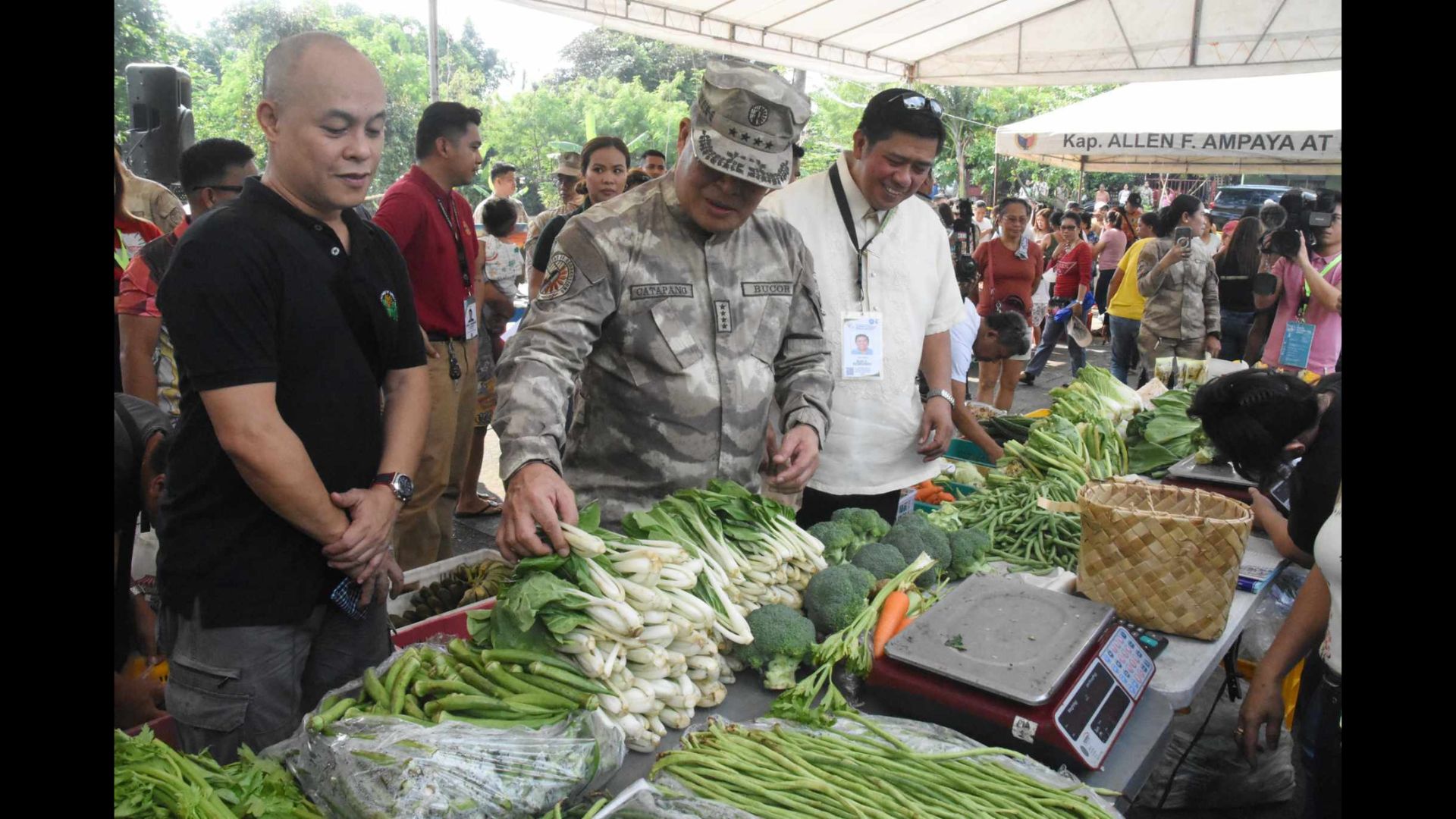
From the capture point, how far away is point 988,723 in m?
1.71

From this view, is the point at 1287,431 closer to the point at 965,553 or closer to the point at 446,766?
the point at 965,553

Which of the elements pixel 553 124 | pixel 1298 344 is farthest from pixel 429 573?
pixel 553 124

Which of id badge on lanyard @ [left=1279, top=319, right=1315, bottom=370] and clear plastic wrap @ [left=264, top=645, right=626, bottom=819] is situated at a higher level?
id badge on lanyard @ [left=1279, top=319, right=1315, bottom=370]

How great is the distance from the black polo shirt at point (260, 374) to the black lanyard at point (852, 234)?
1568mm

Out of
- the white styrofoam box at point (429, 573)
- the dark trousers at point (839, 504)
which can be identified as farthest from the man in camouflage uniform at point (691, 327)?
the white styrofoam box at point (429, 573)

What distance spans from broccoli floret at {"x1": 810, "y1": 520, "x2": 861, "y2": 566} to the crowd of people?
0.18 m

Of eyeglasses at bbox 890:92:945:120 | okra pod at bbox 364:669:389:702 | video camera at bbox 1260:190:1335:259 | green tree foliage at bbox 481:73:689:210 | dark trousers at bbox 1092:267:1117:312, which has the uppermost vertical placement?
→ green tree foliage at bbox 481:73:689:210

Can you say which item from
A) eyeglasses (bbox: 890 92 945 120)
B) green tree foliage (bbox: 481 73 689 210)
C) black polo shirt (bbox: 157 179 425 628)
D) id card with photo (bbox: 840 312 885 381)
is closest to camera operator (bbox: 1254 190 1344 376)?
id card with photo (bbox: 840 312 885 381)

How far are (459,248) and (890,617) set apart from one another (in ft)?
10.6

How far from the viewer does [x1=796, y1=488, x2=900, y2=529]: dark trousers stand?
3.26 meters

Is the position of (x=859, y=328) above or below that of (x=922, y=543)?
above

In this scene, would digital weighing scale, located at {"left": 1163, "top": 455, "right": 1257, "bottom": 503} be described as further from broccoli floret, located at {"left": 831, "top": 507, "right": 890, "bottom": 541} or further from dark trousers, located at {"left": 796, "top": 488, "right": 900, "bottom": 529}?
broccoli floret, located at {"left": 831, "top": 507, "right": 890, "bottom": 541}

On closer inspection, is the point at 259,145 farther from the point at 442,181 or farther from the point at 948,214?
the point at 442,181

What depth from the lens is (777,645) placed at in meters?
1.90
